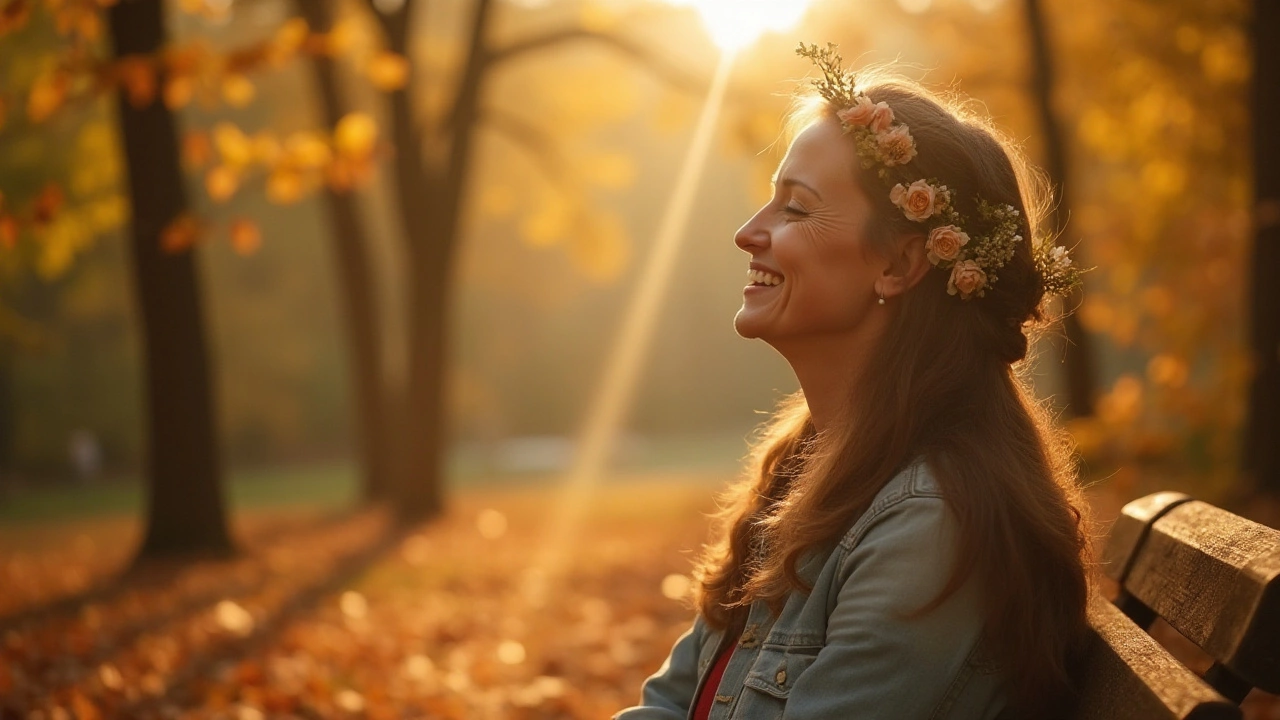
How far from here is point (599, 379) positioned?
5072 centimetres

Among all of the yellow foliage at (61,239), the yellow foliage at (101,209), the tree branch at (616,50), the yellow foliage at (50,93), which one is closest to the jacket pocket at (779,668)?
the yellow foliage at (50,93)

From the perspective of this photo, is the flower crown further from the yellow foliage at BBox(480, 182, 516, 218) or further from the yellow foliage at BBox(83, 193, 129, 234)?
the yellow foliage at BBox(480, 182, 516, 218)

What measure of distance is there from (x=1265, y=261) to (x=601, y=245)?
36.2ft

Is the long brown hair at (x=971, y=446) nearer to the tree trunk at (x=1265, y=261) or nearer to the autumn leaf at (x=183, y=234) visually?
the autumn leaf at (x=183, y=234)

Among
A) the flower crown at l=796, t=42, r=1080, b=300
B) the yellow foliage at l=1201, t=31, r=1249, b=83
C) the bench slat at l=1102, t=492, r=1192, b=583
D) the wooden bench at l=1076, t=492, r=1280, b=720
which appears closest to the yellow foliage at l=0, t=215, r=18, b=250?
the flower crown at l=796, t=42, r=1080, b=300

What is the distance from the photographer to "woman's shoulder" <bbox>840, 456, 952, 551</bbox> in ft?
7.00

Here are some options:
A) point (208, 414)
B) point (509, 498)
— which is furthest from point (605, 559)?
point (509, 498)

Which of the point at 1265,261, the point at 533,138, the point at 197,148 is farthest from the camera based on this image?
the point at 533,138

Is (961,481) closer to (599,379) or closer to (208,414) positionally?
(208,414)

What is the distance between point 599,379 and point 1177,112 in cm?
Answer: 3687

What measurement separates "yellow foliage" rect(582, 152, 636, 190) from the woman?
1571cm

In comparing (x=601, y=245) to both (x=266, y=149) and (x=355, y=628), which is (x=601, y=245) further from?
(x=355, y=628)

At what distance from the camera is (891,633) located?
2.06 m

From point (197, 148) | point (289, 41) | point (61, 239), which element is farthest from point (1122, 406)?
point (61, 239)
